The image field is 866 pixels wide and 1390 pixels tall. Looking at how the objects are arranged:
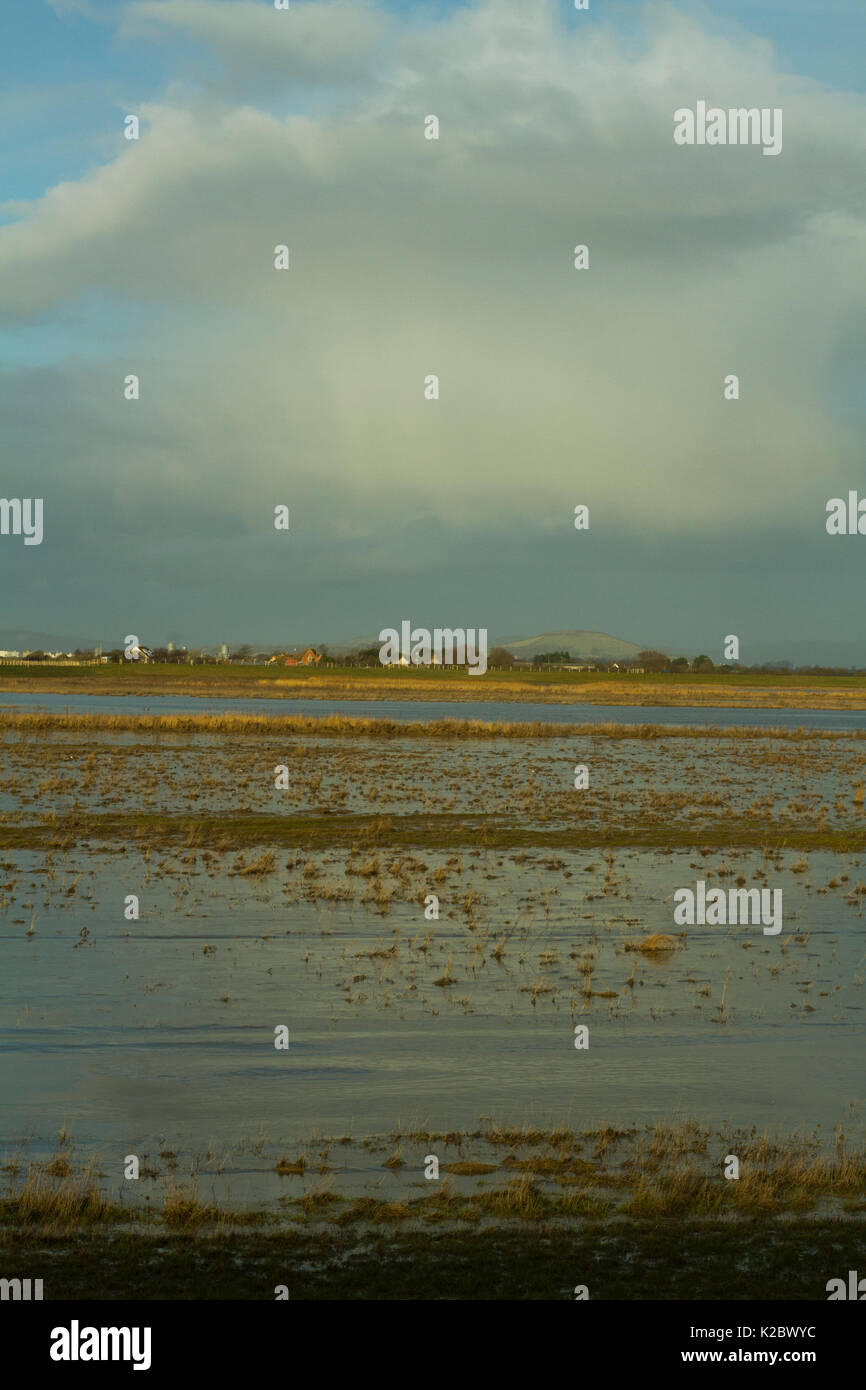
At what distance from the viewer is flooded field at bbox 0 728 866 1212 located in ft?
32.7

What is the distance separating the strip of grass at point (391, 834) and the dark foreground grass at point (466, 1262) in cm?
1854

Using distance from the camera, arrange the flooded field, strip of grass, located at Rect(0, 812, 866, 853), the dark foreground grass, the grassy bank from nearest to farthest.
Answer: the dark foreground grass
the flooded field
strip of grass, located at Rect(0, 812, 866, 853)
the grassy bank

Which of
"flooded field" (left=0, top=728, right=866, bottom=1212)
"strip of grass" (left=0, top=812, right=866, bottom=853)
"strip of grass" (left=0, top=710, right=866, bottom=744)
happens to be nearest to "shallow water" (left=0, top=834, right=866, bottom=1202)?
"flooded field" (left=0, top=728, right=866, bottom=1212)

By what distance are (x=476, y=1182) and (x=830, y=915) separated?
494 inches

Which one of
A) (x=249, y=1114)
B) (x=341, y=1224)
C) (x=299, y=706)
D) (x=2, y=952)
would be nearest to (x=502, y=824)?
(x=2, y=952)

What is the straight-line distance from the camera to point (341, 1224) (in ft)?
26.7

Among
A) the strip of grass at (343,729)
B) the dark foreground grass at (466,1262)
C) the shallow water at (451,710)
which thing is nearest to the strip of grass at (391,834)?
the dark foreground grass at (466,1262)

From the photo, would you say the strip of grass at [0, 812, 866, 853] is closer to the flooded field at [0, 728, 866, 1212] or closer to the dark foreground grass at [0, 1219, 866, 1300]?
the flooded field at [0, 728, 866, 1212]

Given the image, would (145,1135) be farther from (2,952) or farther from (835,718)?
(835,718)

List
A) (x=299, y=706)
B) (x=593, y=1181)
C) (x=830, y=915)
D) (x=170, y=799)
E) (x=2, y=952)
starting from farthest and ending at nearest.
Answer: (x=299, y=706)
(x=170, y=799)
(x=830, y=915)
(x=2, y=952)
(x=593, y=1181)

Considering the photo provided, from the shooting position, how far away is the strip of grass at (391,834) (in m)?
27.0

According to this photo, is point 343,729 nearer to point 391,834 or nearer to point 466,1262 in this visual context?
point 391,834

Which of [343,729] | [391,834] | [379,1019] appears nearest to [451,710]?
[343,729]

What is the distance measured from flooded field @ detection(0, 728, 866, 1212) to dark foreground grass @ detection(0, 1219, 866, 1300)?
0.80 m
